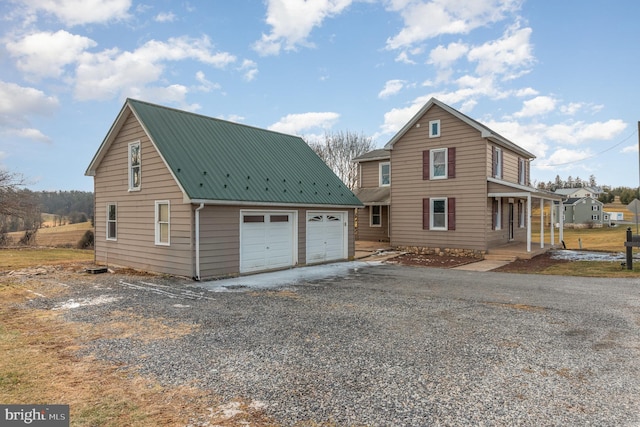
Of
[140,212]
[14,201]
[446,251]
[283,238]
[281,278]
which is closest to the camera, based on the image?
[281,278]

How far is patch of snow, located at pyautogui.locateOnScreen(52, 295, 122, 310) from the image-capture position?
27.2ft

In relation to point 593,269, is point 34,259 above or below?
below

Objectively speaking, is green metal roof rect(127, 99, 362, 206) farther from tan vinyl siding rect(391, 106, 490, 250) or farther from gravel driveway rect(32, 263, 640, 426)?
tan vinyl siding rect(391, 106, 490, 250)

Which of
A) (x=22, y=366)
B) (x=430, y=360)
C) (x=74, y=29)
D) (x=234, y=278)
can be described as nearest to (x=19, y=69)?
(x=74, y=29)

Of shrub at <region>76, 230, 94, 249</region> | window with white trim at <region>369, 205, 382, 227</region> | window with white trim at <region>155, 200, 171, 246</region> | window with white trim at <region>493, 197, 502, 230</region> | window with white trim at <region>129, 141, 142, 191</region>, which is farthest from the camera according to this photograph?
shrub at <region>76, 230, 94, 249</region>

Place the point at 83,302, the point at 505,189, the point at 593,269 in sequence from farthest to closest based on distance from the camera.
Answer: the point at 505,189, the point at 593,269, the point at 83,302

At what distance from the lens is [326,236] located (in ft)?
52.5

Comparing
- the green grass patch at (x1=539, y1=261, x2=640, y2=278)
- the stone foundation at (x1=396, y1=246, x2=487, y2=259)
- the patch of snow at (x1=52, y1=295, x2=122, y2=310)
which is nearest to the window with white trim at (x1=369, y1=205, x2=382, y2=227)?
the stone foundation at (x1=396, y1=246, x2=487, y2=259)

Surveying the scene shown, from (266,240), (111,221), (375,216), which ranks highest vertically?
(375,216)

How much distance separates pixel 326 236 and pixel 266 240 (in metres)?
3.31

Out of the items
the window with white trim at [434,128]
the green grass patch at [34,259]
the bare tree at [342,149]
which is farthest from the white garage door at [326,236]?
the bare tree at [342,149]

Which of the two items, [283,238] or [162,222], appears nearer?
[162,222]

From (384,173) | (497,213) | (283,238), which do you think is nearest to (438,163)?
(497,213)

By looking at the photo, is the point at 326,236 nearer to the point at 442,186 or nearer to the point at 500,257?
the point at 442,186
